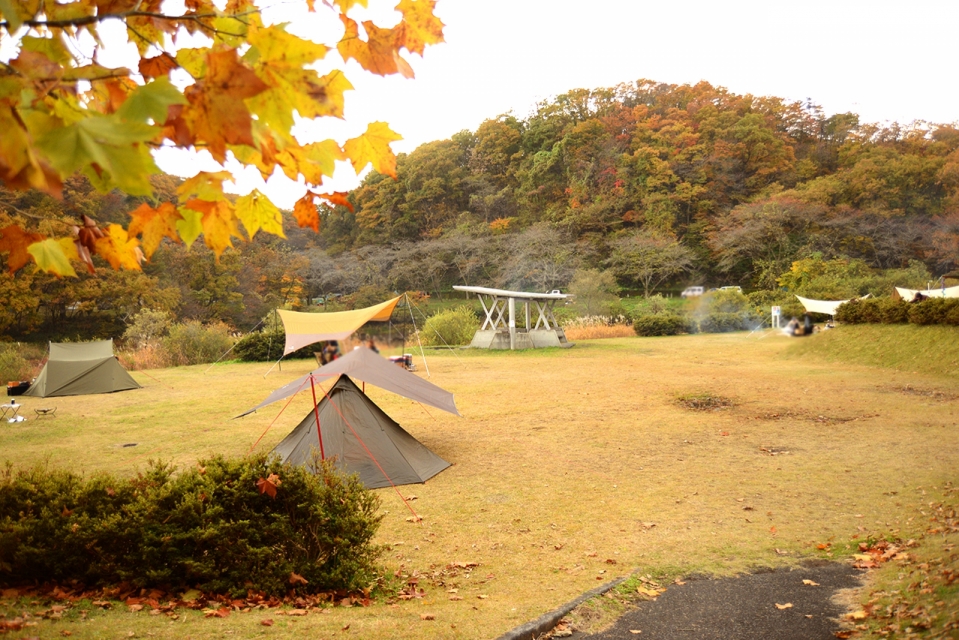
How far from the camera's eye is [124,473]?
7410 mm

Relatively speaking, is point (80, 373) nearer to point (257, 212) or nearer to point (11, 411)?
point (11, 411)

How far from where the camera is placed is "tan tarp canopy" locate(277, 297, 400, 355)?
1560cm

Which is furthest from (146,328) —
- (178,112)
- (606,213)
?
(606,213)

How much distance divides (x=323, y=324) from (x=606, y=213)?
26.8 meters

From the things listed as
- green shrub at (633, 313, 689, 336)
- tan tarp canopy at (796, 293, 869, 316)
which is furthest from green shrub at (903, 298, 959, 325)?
green shrub at (633, 313, 689, 336)

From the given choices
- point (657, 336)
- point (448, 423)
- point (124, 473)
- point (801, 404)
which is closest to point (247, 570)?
point (124, 473)

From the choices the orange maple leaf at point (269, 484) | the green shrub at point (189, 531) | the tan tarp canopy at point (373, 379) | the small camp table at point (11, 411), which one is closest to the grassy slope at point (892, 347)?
the tan tarp canopy at point (373, 379)

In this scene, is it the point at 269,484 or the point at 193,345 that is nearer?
the point at 269,484

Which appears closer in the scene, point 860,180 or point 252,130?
point 252,130

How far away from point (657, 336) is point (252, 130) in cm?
2681

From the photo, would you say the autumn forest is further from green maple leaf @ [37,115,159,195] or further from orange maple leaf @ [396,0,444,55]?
green maple leaf @ [37,115,159,195]

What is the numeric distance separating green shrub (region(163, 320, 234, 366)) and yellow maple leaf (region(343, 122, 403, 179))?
20.1 metres

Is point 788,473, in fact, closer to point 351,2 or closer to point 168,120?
point 351,2

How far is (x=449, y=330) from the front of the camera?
81.1ft
